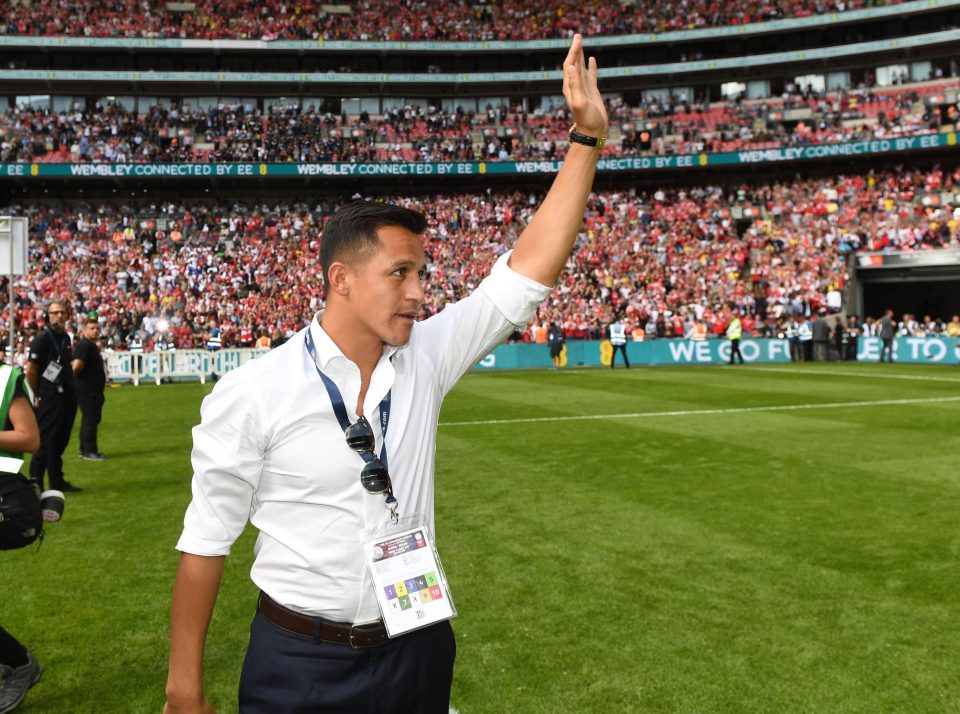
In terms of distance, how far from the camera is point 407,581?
2.26 metres

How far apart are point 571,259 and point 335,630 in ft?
127

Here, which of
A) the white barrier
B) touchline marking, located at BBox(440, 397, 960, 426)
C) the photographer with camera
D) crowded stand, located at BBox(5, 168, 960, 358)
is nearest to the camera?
the photographer with camera

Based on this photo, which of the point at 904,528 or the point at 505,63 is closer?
the point at 904,528

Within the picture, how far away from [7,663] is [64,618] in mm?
1326

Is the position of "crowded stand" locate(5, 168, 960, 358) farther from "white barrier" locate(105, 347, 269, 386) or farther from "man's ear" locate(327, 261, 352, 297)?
"man's ear" locate(327, 261, 352, 297)

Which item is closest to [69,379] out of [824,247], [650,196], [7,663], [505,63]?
[7,663]

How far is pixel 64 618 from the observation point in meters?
5.80

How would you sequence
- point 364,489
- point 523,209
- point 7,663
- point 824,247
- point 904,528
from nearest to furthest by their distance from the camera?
1. point 364,489
2. point 7,663
3. point 904,528
4. point 824,247
5. point 523,209

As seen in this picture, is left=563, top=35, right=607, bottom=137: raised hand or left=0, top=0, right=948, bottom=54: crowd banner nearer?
left=563, top=35, right=607, bottom=137: raised hand

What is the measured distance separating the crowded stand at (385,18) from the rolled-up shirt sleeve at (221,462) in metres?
53.0

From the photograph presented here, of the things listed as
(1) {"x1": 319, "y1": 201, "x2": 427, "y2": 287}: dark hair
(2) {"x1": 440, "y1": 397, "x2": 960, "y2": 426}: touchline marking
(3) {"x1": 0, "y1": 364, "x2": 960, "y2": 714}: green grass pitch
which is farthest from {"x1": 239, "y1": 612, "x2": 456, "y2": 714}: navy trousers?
(2) {"x1": 440, "y1": 397, "x2": 960, "y2": 426}: touchline marking

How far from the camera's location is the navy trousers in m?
2.19

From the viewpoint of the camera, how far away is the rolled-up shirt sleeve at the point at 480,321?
97.4 inches

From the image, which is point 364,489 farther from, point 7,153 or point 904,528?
point 7,153
